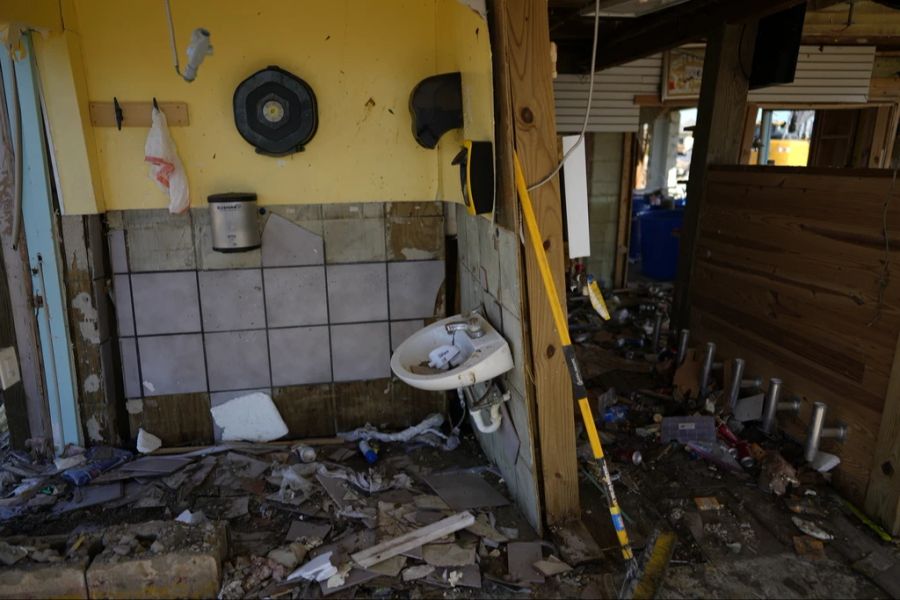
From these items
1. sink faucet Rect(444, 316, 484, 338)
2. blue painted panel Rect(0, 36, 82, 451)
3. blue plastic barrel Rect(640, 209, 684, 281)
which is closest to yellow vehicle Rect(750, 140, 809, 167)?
blue plastic barrel Rect(640, 209, 684, 281)

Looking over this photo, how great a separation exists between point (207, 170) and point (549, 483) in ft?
7.70

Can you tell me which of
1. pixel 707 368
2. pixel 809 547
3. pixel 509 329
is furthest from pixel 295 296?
pixel 809 547

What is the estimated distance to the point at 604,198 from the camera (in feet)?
22.0

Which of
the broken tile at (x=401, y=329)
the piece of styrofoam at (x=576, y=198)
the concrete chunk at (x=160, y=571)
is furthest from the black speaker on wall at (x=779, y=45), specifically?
the concrete chunk at (x=160, y=571)

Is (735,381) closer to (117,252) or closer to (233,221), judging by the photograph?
(233,221)

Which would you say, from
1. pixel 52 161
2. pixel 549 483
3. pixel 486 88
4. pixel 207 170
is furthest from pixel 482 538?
pixel 52 161

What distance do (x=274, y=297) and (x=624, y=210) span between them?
4759 mm

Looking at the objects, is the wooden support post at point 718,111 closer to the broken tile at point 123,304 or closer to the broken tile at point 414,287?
the broken tile at point 414,287

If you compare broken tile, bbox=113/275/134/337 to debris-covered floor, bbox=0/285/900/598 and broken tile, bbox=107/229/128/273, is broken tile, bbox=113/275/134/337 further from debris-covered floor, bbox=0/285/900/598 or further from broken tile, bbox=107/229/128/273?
debris-covered floor, bbox=0/285/900/598

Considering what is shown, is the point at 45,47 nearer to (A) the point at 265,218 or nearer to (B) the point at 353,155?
(A) the point at 265,218

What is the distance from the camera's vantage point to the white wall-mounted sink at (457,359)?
2.30m

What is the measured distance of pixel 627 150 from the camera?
21.5 feet

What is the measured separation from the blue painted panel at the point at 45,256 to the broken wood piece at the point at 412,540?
1959 millimetres

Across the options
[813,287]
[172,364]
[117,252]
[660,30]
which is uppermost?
[660,30]
